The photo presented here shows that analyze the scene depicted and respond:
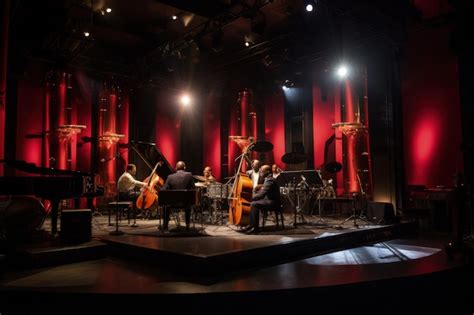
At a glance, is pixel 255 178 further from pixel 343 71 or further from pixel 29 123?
pixel 29 123

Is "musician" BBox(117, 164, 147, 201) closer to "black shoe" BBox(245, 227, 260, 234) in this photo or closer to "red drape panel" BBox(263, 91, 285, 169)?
"black shoe" BBox(245, 227, 260, 234)

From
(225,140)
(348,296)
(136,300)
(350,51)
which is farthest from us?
(225,140)

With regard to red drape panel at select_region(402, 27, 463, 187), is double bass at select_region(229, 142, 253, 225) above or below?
below

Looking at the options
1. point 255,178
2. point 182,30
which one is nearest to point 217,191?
point 255,178

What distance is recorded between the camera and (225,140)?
1321cm

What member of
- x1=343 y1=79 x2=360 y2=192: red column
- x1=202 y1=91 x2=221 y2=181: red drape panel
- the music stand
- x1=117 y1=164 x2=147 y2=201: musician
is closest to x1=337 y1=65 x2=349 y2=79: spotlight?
x1=343 y1=79 x2=360 y2=192: red column

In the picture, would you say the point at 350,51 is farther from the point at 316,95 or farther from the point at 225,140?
the point at 225,140

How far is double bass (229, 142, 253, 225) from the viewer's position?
684 cm

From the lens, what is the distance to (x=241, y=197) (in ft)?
22.5

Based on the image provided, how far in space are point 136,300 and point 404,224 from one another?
19.3 feet

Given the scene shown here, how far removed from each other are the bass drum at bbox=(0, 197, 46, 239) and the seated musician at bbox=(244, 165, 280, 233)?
135 inches

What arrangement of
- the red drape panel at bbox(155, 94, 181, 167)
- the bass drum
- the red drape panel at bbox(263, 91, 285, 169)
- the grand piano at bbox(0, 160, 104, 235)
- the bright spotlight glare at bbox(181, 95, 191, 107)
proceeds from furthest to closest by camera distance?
the red drape panel at bbox(155, 94, 181, 167) → the bright spotlight glare at bbox(181, 95, 191, 107) → the red drape panel at bbox(263, 91, 285, 169) → the bass drum → the grand piano at bbox(0, 160, 104, 235)

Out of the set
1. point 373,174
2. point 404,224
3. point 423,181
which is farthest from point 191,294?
point 423,181

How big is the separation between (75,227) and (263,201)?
306cm
